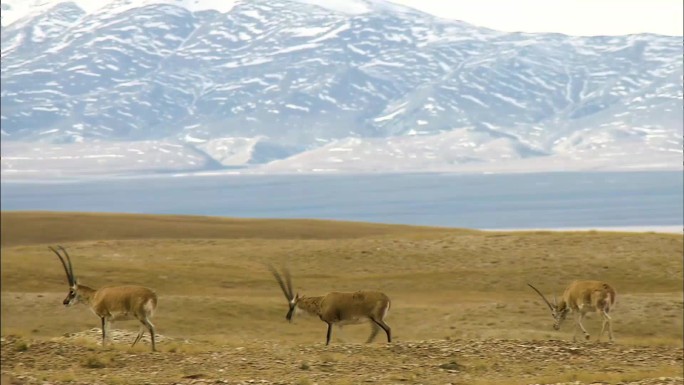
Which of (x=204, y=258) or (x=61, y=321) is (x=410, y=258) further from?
(x=61, y=321)

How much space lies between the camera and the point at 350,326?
Result: 30344mm

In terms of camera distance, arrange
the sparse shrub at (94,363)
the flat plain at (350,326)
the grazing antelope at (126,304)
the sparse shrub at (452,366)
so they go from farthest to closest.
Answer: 1. the grazing antelope at (126,304)
2. the sparse shrub at (94,363)
3. the sparse shrub at (452,366)
4. the flat plain at (350,326)

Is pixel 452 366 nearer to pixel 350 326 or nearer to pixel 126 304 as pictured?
pixel 126 304

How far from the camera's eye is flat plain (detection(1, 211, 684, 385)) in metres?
18.8

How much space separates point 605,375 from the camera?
17938mm

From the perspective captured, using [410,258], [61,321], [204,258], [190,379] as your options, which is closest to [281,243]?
[204,258]

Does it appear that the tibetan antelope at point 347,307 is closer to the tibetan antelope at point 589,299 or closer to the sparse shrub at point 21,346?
the tibetan antelope at point 589,299

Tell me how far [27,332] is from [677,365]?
47.1 ft

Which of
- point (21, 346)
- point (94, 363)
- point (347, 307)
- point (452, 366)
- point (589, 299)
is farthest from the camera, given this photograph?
point (589, 299)

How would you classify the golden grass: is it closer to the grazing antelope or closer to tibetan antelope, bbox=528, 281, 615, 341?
tibetan antelope, bbox=528, 281, 615, 341

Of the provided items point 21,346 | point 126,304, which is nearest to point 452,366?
point 126,304

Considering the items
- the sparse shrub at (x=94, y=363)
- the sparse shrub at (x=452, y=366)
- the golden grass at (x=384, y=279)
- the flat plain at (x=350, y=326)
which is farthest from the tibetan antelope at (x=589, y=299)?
the sparse shrub at (x=94, y=363)

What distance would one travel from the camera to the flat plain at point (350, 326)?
18766mm

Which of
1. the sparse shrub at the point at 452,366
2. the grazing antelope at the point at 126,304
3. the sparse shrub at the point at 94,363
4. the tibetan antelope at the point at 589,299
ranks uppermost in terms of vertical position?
the tibetan antelope at the point at 589,299
